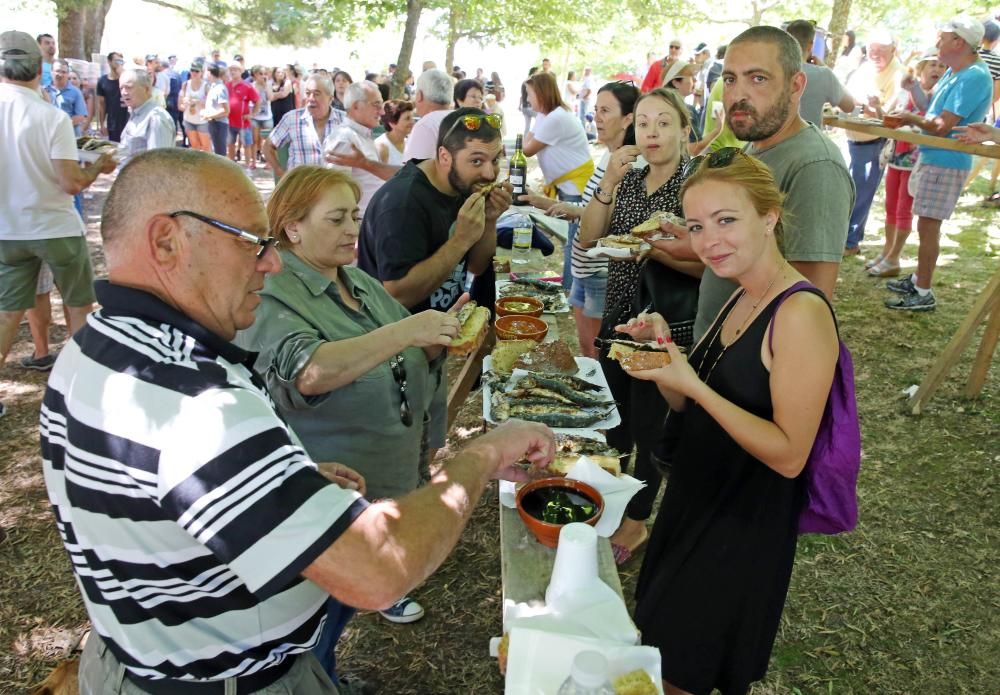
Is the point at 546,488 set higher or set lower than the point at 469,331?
lower

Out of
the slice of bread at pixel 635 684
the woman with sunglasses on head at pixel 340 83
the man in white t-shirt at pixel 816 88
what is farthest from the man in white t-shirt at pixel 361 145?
the woman with sunglasses on head at pixel 340 83

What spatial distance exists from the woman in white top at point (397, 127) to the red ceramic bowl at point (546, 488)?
5.94m

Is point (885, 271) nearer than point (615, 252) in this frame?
No

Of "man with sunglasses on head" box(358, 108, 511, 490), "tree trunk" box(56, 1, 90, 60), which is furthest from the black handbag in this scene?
"tree trunk" box(56, 1, 90, 60)

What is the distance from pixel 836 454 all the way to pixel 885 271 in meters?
7.33

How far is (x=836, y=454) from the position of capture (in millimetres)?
2068

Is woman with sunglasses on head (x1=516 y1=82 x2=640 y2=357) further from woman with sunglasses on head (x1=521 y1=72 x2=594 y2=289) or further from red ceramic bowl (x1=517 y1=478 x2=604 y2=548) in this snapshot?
red ceramic bowl (x1=517 y1=478 x2=604 y2=548)

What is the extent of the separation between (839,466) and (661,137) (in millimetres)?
→ 2361

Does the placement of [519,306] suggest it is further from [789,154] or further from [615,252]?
[789,154]

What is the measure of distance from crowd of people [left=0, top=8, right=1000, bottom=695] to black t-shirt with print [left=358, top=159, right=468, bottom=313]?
15mm

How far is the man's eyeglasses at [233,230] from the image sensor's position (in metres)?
1.38

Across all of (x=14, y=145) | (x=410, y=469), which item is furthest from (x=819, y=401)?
(x=14, y=145)

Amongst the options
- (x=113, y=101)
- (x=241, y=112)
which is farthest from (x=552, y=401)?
(x=113, y=101)

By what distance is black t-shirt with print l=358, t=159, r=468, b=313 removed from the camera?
136 inches
